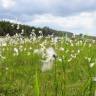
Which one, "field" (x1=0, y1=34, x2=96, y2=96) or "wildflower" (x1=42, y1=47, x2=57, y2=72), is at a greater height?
"wildflower" (x1=42, y1=47, x2=57, y2=72)

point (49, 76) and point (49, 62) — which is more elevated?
point (49, 62)

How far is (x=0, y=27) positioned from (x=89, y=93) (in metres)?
25.9

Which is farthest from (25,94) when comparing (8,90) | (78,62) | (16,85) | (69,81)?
(78,62)

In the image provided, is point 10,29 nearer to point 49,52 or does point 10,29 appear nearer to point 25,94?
point 25,94

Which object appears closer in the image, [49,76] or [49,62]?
[49,62]

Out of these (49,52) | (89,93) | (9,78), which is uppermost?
(49,52)

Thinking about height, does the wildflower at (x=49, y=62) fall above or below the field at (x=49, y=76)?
above

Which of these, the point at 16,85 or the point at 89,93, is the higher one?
the point at 89,93

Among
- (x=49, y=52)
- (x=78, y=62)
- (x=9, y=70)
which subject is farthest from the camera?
(x=78, y=62)

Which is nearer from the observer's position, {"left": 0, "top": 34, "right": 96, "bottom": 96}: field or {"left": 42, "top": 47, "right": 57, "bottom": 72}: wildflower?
{"left": 42, "top": 47, "right": 57, "bottom": 72}: wildflower

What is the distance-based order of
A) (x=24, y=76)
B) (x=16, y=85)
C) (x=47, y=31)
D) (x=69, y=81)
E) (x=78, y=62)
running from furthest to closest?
1. (x=47, y=31)
2. (x=78, y=62)
3. (x=24, y=76)
4. (x=69, y=81)
5. (x=16, y=85)

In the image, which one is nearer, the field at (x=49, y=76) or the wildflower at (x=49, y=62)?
the wildflower at (x=49, y=62)

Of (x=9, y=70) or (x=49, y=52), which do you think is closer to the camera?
(x=49, y=52)

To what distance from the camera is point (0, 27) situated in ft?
96.0
